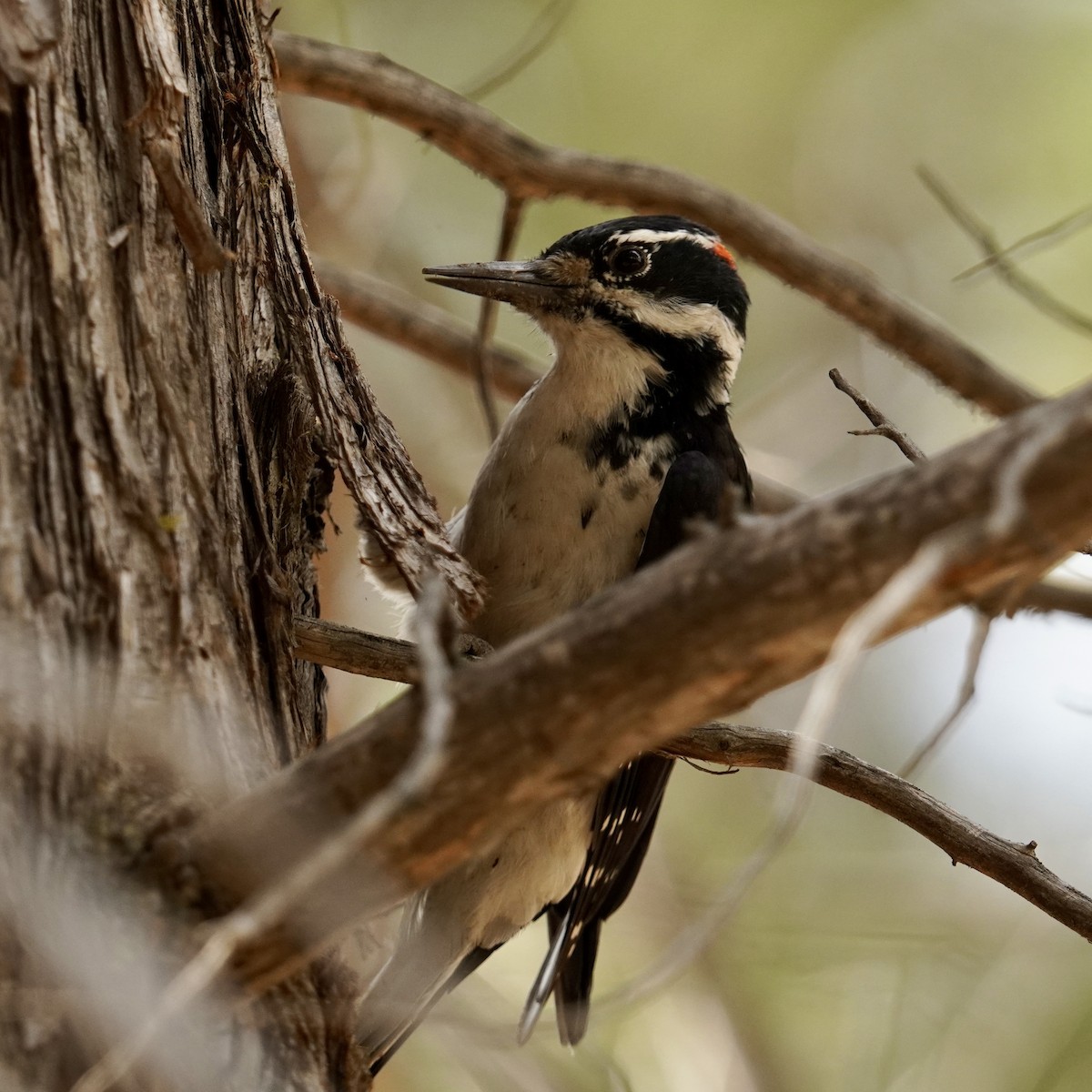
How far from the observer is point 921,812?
227 centimetres

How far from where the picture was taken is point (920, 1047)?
4684mm

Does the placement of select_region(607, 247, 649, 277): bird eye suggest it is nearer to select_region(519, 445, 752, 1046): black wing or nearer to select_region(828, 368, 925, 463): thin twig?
select_region(519, 445, 752, 1046): black wing

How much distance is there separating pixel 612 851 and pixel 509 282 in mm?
1377

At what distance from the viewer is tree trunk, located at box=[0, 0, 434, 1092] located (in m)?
1.46

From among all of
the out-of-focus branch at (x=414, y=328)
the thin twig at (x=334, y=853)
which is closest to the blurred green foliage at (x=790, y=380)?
the out-of-focus branch at (x=414, y=328)

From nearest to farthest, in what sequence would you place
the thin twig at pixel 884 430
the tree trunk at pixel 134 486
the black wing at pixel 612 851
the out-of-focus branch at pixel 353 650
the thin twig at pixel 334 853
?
the thin twig at pixel 334 853 → the tree trunk at pixel 134 486 → the thin twig at pixel 884 430 → the out-of-focus branch at pixel 353 650 → the black wing at pixel 612 851

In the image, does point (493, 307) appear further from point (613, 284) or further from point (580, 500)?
point (580, 500)

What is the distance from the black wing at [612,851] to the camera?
291 cm

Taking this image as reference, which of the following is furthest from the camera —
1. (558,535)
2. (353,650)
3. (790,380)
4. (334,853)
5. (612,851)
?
(790,380)

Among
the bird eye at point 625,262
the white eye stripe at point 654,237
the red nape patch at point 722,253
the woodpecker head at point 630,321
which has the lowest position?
the woodpecker head at point 630,321

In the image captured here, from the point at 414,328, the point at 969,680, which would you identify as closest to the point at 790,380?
the point at 414,328

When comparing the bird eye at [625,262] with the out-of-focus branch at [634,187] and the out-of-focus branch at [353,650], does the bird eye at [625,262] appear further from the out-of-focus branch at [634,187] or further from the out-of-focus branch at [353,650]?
the out-of-focus branch at [353,650]

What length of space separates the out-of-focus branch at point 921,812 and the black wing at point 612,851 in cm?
67

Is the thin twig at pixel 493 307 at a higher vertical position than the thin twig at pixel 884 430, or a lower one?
higher
